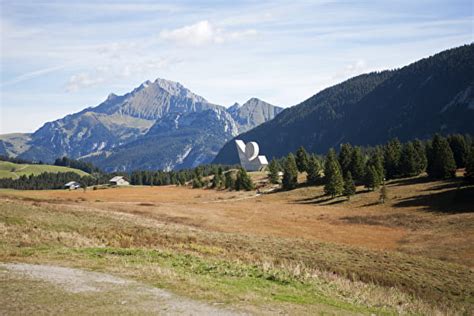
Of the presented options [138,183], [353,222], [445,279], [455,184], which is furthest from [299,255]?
[138,183]

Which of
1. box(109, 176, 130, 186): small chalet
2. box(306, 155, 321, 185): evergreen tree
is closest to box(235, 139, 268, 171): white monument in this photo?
box(109, 176, 130, 186): small chalet

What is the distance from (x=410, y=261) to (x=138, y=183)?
557ft

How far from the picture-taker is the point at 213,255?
25547 mm

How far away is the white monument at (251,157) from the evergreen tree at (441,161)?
10002cm

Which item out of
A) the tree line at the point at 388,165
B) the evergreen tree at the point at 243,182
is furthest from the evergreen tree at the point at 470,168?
the evergreen tree at the point at 243,182

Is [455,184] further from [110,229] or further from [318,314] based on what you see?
[318,314]

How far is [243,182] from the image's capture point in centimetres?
10881

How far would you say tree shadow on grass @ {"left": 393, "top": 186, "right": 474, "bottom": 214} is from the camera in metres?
57.7

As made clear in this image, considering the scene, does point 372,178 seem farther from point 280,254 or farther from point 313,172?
point 280,254

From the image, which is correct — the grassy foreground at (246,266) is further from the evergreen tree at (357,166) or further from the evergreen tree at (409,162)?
the evergreen tree at (409,162)

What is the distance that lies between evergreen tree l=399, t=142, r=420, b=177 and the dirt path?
81.0 m

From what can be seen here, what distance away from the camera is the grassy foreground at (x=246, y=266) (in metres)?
15.4

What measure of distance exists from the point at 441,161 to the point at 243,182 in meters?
47.1

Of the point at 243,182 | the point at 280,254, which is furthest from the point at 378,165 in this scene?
the point at 280,254
